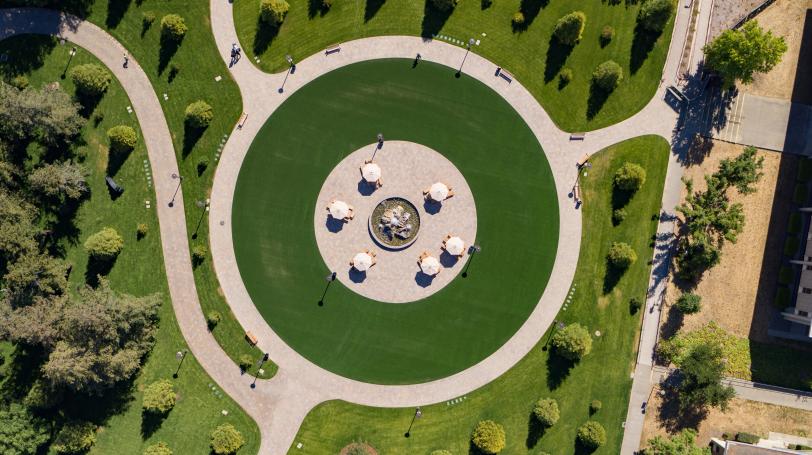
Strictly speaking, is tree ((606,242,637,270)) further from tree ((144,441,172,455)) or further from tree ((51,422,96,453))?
tree ((51,422,96,453))

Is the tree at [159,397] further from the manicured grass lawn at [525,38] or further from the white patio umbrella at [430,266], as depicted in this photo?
the manicured grass lawn at [525,38]

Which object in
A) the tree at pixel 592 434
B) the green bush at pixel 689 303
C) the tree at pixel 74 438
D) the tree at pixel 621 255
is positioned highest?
the tree at pixel 621 255

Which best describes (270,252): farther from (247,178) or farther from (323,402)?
(323,402)

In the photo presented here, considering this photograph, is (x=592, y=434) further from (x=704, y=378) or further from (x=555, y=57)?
(x=555, y=57)

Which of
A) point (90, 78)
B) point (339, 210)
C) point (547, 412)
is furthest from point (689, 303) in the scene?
point (90, 78)

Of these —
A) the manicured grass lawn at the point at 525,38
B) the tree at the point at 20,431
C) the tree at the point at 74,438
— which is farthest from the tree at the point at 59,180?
the tree at the point at 74,438

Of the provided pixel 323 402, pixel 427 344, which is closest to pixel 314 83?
pixel 427 344

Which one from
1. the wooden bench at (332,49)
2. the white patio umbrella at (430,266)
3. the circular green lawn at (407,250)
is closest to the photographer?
the white patio umbrella at (430,266)
